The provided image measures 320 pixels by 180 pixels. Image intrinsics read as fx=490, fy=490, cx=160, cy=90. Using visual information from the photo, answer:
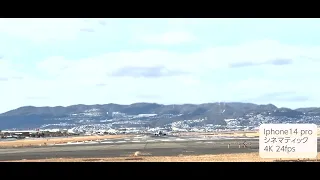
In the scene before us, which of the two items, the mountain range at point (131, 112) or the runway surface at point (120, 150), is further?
the runway surface at point (120, 150)

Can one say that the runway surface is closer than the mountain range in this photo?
No

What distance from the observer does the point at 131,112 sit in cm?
1184

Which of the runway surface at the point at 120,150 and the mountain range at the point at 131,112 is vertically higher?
the mountain range at the point at 131,112

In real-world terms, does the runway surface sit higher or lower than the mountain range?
lower

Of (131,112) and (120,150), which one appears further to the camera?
(120,150)

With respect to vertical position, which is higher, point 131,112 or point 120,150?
point 131,112

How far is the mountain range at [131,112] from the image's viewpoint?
11.0 metres

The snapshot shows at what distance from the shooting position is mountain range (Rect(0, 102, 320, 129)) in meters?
11.0
